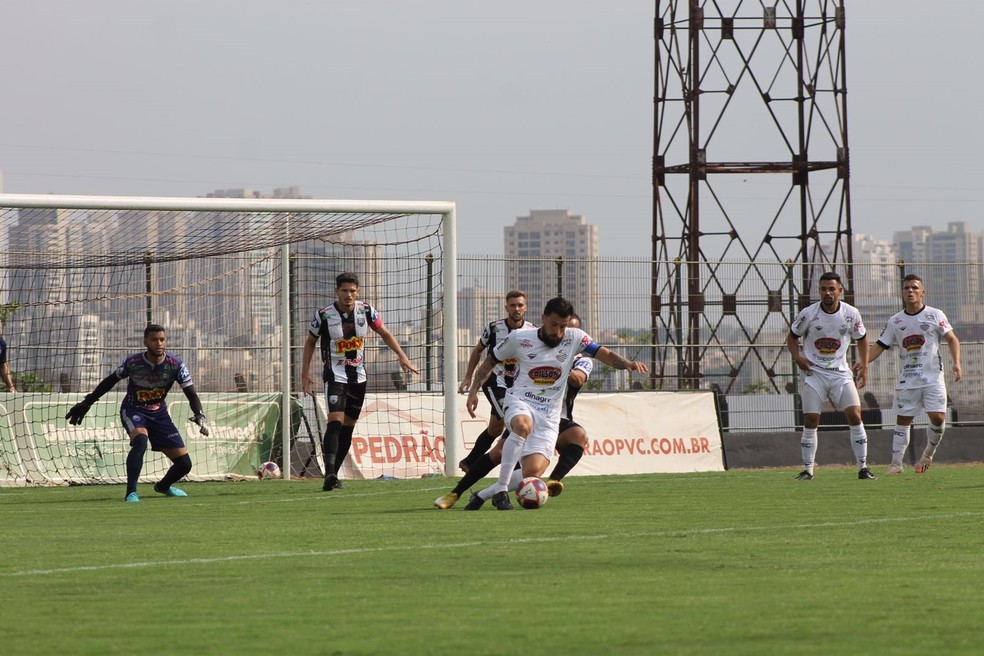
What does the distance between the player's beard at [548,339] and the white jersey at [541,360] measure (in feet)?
0.08

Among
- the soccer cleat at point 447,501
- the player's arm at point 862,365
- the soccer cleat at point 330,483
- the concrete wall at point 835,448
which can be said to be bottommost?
the concrete wall at point 835,448

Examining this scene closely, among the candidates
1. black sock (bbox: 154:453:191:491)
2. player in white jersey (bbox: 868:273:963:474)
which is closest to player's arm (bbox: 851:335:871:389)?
player in white jersey (bbox: 868:273:963:474)

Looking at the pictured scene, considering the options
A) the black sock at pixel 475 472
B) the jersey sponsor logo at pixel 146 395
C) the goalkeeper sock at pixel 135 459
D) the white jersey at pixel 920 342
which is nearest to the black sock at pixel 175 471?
the goalkeeper sock at pixel 135 459

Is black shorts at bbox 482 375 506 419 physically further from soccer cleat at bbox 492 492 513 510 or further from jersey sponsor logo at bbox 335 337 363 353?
soccer cleat at bbox 492 492 513 510

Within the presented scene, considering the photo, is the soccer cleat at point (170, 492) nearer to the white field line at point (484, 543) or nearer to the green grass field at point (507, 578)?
the green grass field at point (507, 578)

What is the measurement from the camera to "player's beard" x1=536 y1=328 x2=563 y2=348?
11.6 meters

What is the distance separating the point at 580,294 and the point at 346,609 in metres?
16.6

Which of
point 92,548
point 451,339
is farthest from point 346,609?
point 451,339

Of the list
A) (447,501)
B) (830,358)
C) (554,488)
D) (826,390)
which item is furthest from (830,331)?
(447,501)

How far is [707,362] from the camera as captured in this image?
23281 mm

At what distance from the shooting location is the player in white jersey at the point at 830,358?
16.0 m

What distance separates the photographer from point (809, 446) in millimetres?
16391

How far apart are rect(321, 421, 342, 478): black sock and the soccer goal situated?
2.40m

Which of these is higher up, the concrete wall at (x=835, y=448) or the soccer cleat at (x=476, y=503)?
the soccer cleat at (x=476, y=503)
